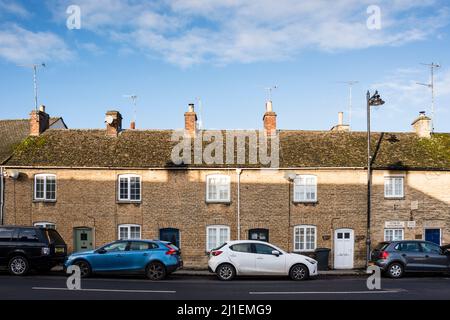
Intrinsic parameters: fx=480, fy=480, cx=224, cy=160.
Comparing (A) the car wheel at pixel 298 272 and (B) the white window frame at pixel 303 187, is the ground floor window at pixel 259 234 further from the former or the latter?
(A) the car wheel at pixel 298 272

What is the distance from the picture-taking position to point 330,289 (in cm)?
1633

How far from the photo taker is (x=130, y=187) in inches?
Result: 1016

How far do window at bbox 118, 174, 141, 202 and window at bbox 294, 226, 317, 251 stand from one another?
8684mm

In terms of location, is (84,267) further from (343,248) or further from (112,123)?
(343,248)

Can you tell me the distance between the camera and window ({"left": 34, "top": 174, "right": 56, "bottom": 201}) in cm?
2569

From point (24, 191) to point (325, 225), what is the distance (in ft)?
53.1

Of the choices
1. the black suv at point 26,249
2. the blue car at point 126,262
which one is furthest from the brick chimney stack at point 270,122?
the black suv at point 26,249

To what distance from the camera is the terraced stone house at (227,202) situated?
25.5m

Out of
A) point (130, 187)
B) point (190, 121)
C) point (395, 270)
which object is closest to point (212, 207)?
point (130, 187)

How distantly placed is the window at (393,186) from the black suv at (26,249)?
17.1 meters

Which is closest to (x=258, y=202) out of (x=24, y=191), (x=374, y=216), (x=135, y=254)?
(x=374, y=216)

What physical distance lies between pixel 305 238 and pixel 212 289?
10.7 metres
